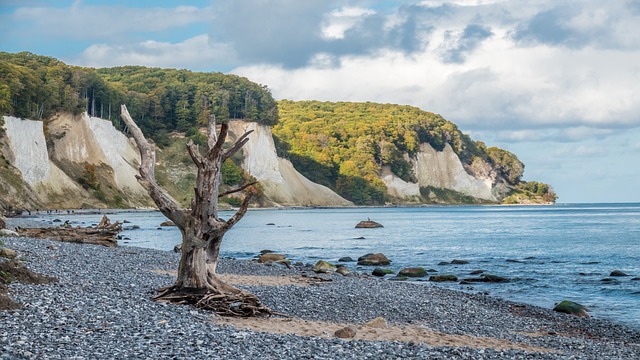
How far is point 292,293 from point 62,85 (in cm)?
9749

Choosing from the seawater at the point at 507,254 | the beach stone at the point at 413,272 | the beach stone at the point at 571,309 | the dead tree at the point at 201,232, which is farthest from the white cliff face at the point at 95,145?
the dead tree at the point at 201,232

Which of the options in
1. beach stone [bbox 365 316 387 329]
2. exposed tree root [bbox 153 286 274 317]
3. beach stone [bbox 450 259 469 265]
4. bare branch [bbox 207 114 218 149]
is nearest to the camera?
exposed tree root [bbox 153 286 274 317]

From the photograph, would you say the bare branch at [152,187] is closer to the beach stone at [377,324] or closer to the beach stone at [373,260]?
the beach stone at [377,324]

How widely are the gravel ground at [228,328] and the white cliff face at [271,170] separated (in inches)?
4395

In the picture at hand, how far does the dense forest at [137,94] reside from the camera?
9688 centimetres

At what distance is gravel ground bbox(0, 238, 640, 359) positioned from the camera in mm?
11711

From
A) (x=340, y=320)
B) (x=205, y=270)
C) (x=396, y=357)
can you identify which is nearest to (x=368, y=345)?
(x=396, y=357)

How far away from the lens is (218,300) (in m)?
17.1

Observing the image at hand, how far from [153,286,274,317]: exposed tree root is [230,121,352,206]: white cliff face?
117 m

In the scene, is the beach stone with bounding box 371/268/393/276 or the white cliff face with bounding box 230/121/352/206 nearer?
the beach stone with bounding box 371/268/393/276

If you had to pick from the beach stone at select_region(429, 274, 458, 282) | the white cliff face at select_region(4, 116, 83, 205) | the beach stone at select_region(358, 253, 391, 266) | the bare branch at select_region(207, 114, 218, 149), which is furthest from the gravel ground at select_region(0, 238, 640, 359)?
the white cliff face at select_region(4, 116, 83, 205)

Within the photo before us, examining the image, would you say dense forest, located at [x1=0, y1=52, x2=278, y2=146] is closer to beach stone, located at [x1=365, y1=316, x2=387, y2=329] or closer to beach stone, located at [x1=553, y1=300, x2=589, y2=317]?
beach stone, located at [x1=553, y1=300, x2=589, y2=317]

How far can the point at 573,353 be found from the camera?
50.3 feet

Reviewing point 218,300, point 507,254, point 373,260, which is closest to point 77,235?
point 373,260
